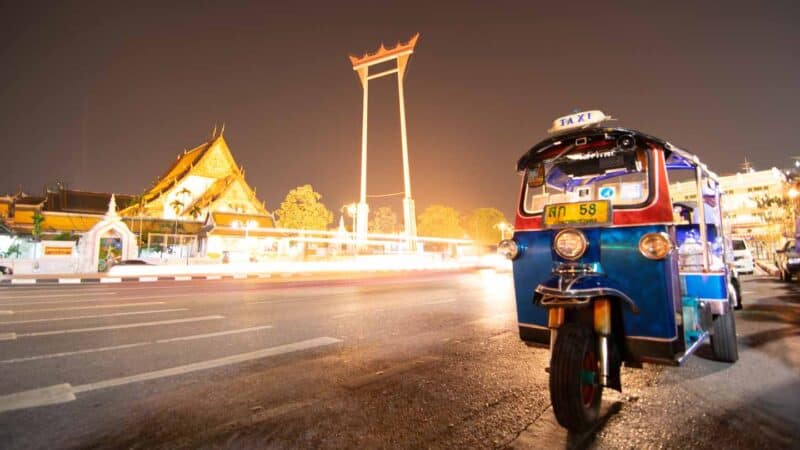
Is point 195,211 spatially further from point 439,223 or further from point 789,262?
point 789,262

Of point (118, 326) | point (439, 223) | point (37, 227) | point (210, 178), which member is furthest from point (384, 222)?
point (118, 326)

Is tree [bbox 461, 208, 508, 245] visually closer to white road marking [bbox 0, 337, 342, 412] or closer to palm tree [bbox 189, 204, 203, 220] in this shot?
palm tree [bbox 189, 204, 203, 220]

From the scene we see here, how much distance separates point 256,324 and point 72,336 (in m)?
2.60

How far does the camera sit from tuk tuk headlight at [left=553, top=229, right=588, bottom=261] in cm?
331

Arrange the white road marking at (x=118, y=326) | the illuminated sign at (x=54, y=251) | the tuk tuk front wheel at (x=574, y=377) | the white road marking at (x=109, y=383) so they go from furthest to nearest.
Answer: the illuminated sign at (x=54, y=251) < the white road marking at (x=118, y=326) < the white road marking at (x=109, y=383) < the tuk tuk front wheel at (x=574, y=377)

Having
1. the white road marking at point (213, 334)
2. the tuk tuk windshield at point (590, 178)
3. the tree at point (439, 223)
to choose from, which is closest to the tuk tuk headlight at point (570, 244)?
the tuk tuk windshield at point (590, 178)

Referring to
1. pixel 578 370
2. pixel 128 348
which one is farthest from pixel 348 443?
pixel 128 348

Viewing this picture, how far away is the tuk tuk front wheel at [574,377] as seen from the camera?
277cm

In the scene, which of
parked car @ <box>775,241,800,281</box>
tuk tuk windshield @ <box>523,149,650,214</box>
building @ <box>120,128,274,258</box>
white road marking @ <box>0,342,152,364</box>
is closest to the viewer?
tuk tuk windshield @ <box>523,149,650,214</box>

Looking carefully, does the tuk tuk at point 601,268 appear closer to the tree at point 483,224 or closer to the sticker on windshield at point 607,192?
the sticker on windshield at point 607,192

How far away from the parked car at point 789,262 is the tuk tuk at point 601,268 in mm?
16675

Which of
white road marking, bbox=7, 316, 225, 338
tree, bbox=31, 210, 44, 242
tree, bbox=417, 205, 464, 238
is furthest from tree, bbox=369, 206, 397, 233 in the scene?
white road marking, bbox=7, 316, 225, 338

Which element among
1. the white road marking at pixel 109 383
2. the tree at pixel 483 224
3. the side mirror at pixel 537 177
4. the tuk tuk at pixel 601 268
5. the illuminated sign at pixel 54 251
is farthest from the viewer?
the tree at pixel 483 224

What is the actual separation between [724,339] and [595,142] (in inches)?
116
